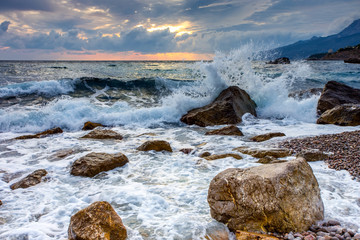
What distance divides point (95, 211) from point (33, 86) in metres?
14.7

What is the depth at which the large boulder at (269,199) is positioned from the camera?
2449mm

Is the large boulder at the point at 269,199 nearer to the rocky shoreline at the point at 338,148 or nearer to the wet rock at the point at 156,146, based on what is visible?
the rocky shoreline at the point at 338,148

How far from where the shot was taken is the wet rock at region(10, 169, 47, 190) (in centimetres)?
386

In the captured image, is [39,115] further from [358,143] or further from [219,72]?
[358,143]

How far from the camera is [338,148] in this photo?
4.92 m

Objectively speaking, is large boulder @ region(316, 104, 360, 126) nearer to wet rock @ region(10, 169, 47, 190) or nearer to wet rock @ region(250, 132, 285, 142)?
wet rock @ region(250, 132, 285, 142)

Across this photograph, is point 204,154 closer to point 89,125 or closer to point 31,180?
point 31,180

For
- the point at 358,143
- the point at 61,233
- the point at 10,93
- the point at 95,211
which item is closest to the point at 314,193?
the point at 95,211

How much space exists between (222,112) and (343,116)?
3.83m

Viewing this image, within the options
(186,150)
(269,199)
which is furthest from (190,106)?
(269,199)

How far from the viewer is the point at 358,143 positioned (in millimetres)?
4980

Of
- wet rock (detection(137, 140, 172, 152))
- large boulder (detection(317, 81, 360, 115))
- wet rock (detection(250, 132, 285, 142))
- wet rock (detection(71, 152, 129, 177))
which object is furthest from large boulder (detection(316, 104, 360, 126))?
wet rock (detection(71, 152, 129, 177))

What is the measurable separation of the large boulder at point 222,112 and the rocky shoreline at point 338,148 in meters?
2.99

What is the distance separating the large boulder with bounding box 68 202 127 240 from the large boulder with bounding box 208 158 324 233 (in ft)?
3.55
